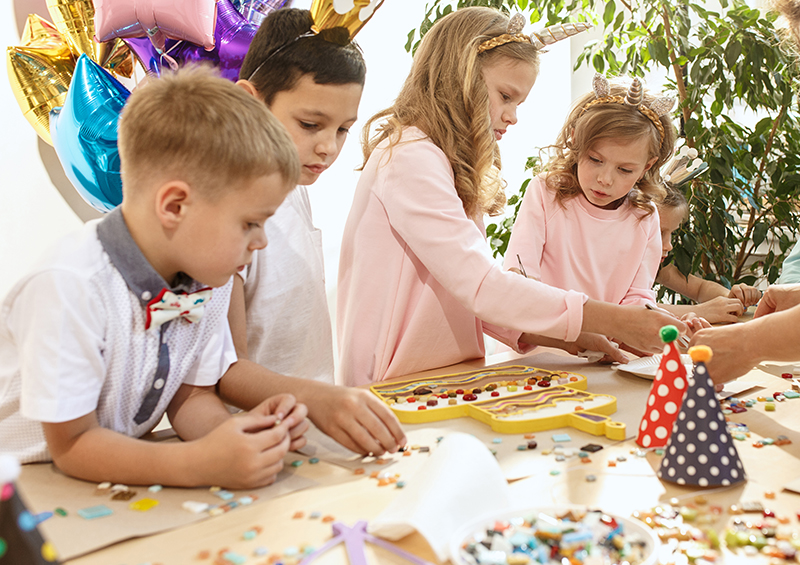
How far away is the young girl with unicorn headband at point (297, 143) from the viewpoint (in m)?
1.23

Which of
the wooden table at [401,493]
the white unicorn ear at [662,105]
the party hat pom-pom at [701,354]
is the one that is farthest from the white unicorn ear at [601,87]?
the party hat pom-pom at [701,354]

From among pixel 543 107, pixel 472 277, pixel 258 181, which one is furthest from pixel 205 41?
pixel 543 107

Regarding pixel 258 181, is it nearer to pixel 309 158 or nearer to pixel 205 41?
pixel 309 158

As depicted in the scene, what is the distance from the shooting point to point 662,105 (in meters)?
1.92

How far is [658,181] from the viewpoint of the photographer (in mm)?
2090

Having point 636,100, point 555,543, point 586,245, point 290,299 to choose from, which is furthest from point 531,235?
point 555,543

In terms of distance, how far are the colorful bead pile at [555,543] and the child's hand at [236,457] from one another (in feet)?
0.92

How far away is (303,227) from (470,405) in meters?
0.56

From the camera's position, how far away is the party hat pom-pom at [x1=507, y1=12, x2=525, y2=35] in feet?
5.15

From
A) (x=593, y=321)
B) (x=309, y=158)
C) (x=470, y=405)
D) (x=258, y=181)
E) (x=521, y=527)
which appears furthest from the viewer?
(x=593, y=321)

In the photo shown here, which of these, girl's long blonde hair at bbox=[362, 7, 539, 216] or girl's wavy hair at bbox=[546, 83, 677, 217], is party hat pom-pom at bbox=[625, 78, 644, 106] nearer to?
girl's wavy hair at bbox=[546, 83, 677, 217]

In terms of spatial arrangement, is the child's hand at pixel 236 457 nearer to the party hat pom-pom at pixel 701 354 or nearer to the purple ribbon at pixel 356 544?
the purple ribbon at pixel 356 544

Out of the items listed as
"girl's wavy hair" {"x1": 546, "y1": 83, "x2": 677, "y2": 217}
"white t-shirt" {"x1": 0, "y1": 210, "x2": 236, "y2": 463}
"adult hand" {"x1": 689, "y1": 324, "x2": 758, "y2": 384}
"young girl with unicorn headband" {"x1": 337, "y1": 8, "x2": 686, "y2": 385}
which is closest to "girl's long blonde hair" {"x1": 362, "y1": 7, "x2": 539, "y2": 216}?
"young girl with unicorn headband" {"x1": 337, "y1": 8, "x2": 686, "y2": 385}

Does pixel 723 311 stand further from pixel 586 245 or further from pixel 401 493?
pixel 401 493
